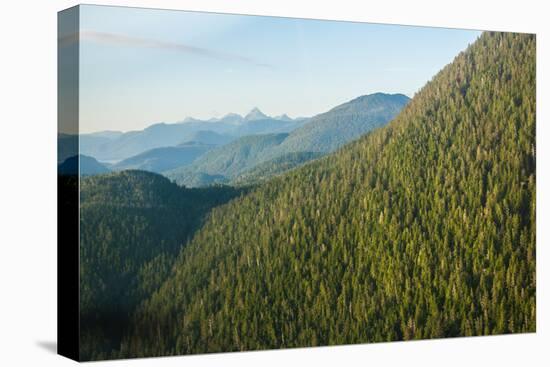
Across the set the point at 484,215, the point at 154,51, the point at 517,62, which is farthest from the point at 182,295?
the point at 517,62

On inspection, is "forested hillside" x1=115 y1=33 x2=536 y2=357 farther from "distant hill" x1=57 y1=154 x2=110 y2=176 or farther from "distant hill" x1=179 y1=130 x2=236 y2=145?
"distant hill" x1=57 y1=154 x2=110 y2=176

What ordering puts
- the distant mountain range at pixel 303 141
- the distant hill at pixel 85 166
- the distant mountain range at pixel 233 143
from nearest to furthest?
1. the distant hill at pixel 85 166
2. the distant mountain range at pixel 233 143
3. the distant mountain range at pixel 303 141

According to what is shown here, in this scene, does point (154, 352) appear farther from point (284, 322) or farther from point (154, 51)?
point (154, 51)

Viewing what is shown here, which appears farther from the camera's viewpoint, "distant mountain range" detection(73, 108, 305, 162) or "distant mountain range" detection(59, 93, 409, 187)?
"distant mountain range" detection(59, 93, 409, 187)

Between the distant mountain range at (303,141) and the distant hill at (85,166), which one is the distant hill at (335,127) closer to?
the distant mountain range at (303,141)

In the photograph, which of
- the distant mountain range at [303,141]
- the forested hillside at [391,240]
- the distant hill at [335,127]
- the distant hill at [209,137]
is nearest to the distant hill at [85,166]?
the forested hillside at [391,240]

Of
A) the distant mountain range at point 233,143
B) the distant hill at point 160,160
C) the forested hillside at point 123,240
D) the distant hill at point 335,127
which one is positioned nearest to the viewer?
the forested hillside at point 123,240

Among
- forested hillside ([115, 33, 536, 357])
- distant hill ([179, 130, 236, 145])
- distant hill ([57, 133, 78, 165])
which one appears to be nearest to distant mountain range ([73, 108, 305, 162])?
distant hill ([179, 130, 236, 145])
